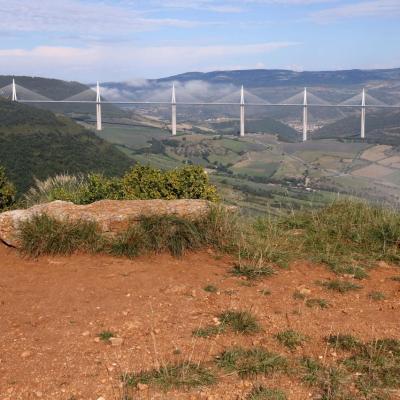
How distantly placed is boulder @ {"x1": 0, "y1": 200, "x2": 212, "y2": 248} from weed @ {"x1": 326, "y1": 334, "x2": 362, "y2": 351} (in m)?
2.29

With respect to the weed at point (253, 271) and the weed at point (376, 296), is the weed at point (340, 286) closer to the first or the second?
the weed at point (376, 296)

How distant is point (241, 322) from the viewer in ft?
10.7

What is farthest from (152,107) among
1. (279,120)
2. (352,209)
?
(352,209)

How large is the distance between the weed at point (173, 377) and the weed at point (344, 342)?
0.86 m

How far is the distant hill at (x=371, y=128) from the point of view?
65.2m

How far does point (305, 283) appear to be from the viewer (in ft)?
13.6

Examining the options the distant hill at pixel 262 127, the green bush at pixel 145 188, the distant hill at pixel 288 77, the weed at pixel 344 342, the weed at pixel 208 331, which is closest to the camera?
the weed at pixel 344 342

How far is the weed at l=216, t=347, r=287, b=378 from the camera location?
2701mm

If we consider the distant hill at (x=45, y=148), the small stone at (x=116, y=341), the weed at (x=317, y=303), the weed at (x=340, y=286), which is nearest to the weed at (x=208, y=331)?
the small stone at (x=116, y=341)

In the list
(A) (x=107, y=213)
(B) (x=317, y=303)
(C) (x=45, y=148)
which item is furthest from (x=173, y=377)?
(C) (x=45, y=148)

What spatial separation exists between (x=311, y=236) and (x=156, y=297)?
225cm

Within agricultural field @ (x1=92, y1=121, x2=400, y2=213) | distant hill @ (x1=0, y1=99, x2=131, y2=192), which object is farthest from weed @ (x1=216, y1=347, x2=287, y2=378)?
agricultural field @ (x1=92, y1=121, x2=400, y2=213)

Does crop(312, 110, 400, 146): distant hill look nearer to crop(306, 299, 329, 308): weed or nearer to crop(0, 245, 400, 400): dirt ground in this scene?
crop(0, 245, 400, 400): dirt ground

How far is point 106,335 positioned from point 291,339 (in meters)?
1.18
